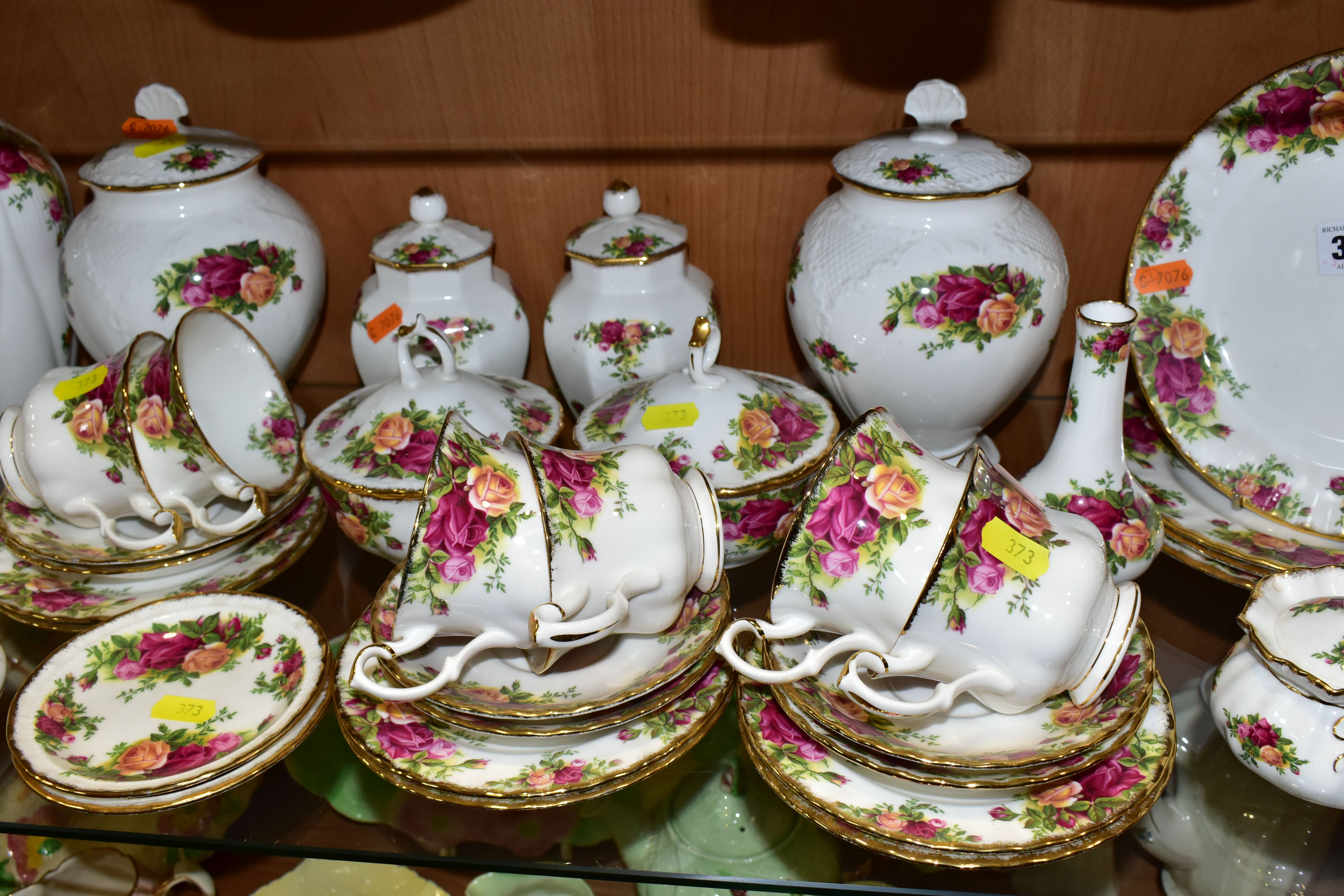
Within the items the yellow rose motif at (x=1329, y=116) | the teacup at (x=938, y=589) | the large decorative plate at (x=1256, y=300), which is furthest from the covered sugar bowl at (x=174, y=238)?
the yellow rose motif at (x=1329, y=116)

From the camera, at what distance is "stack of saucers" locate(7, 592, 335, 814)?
0.65 meters

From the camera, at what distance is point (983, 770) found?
562 mm

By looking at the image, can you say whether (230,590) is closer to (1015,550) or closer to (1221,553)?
(1015,550)

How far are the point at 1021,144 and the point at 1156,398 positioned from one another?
0.27m

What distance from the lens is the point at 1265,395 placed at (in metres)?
0.85

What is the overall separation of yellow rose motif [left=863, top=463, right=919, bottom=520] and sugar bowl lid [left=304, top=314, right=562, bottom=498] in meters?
0.31

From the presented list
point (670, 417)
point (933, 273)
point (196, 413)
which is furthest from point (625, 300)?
point (196, 413)

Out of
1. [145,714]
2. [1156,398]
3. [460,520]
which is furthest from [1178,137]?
[145,714]

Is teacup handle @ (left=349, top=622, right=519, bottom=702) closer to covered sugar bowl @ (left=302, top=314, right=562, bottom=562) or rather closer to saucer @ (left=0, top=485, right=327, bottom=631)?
covered sugar bowl @ (left=302, top=314, right=562, bottom=562)

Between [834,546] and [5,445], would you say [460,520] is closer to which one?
[834,546]

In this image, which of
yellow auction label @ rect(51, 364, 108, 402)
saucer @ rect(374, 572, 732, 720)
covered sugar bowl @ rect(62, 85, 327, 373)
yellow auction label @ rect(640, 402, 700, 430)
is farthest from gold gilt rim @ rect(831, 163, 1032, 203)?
yellow auction label @ rect(51, 364, 108, 402)

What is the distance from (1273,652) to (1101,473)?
182mm

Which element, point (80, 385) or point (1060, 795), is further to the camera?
point (80, 385)

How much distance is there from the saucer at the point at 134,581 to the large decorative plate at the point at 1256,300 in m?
0.78
